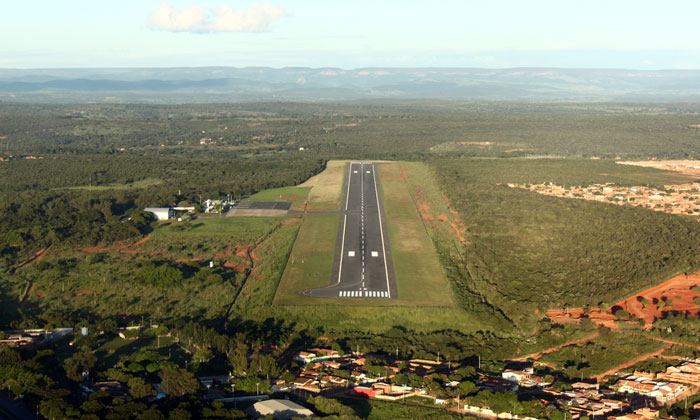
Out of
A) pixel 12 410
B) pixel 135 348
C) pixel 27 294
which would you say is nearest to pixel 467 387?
pixel 135 348

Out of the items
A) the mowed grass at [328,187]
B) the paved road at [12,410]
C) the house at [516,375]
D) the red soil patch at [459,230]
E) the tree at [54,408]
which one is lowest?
the house at [516,375]

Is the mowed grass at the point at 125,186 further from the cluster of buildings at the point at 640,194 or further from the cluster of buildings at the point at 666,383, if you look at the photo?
the cluster of buildings at the point at 666,383

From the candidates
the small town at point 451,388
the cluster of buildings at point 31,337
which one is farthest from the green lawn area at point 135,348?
the cluster of buildings at point 31,337

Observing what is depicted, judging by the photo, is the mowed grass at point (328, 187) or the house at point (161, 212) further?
the mowed grass at point (328, 187)

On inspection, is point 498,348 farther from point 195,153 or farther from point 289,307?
point 195,153

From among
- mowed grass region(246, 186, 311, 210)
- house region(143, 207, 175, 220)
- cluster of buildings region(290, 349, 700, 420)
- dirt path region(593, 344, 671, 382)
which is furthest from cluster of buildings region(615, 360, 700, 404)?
house region(143, 207, 175, 220)

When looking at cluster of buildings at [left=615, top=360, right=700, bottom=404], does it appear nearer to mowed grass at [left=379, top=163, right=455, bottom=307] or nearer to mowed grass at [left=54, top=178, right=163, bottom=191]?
mowed grass at [left=379, top=163, right=455, bottom=307]
